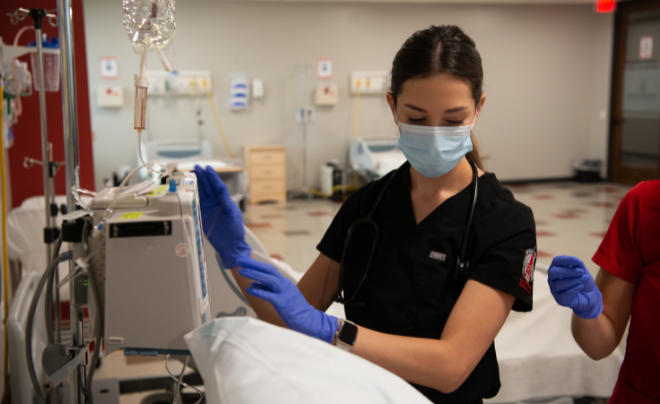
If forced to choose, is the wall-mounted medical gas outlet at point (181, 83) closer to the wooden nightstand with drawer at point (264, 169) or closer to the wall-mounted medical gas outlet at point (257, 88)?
the wall-mounted medical gas outlet at point (257, 88)

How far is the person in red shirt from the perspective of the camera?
1.11 metres

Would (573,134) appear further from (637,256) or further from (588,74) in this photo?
(637,256)

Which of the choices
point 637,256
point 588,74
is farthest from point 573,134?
point 637,256

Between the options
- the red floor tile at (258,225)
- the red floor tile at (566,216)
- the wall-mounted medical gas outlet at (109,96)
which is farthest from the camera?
the wall-mounted medical gas outlet at (109,96)

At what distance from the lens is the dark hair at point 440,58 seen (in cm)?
105

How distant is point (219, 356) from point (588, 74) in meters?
9.64

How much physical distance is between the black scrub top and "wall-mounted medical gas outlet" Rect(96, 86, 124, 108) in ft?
21.7

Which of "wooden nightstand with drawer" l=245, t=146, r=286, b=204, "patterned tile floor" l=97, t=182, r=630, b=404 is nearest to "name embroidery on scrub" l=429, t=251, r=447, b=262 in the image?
"patterned tile floor" l=97, t=182, r=630, b=404

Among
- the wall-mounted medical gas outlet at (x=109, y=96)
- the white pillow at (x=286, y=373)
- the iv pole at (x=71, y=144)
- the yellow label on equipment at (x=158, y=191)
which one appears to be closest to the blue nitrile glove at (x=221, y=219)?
the yellow label on equipment at (x=158, y=191)

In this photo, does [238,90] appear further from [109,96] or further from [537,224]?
[537,224]

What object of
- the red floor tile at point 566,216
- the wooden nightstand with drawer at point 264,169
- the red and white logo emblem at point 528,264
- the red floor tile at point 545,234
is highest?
the red and white logo emblem at point 528,264

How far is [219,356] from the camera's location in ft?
2.47

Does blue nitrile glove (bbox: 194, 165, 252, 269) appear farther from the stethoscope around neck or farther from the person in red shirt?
the person in red shirt

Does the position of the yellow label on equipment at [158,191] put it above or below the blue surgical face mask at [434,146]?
below
